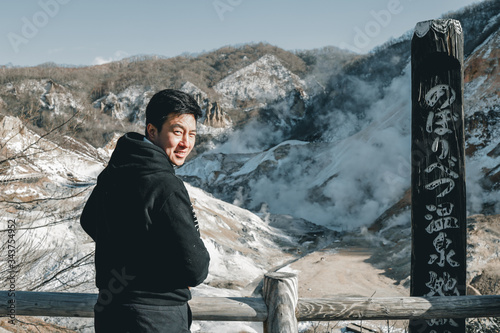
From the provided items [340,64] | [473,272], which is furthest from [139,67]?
[473,272]

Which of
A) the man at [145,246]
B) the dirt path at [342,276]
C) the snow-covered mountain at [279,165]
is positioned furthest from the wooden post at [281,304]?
the dirt path at [342,276]

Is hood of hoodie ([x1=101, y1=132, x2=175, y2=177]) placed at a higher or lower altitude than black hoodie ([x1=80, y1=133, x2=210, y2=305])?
higher

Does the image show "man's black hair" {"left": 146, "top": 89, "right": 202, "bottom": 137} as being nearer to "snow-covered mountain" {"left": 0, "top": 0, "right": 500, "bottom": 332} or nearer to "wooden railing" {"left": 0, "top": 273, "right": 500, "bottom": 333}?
"wooden railing" {"left": 0, "top": 273, "right": 500, "bottom": 333}

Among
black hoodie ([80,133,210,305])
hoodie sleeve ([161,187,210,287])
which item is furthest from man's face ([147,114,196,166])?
hoodie sleeve ([161,187,210,287])

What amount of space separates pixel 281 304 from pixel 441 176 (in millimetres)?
1445

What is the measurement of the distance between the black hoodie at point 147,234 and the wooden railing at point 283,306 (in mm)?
874

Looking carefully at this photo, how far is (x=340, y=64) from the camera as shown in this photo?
59781 millimetres

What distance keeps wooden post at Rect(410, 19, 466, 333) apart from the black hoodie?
76.5 inches

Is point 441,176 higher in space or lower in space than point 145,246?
higher

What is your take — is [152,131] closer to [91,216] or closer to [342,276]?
[91,216]

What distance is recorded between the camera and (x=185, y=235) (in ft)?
4.27

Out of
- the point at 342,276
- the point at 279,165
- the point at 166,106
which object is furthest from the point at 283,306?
the point at 279,165

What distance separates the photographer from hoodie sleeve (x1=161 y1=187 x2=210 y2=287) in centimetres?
129

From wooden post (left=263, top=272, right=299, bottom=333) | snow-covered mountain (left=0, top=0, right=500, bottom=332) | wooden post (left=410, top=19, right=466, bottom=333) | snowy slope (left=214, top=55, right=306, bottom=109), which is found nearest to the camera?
wooden post (left=263, top=272, right=299, bottom=333)
